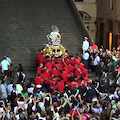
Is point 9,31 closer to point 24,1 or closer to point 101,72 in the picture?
point 24,1

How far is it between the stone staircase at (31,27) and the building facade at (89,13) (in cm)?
770

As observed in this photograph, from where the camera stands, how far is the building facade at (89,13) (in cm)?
3409

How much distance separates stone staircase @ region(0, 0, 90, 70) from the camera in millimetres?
21000

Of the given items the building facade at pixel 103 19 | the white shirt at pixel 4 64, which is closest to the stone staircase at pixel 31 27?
the white shirt at pixel 4 64

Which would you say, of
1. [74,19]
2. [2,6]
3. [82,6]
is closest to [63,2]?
[74,19]

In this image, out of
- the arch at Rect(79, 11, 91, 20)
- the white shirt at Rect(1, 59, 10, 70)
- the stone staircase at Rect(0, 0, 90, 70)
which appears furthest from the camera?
the arch at Rect(79, 11, 91, 20)

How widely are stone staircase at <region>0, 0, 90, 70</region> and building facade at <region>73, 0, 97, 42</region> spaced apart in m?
7.70

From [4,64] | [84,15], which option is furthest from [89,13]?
[4,64]

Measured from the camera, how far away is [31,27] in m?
23.3

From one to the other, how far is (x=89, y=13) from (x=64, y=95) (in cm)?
2299

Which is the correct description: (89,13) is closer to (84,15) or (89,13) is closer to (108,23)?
(84,15)

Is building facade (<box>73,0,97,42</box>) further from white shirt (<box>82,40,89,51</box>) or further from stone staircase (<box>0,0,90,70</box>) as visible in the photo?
white shirt (<box>82,40,89,51</box>)

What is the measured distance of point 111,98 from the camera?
1207 cm

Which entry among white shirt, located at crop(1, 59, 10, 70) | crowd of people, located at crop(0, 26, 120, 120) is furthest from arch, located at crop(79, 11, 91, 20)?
white shirt, located at crop(1, 59, 10, 70)
